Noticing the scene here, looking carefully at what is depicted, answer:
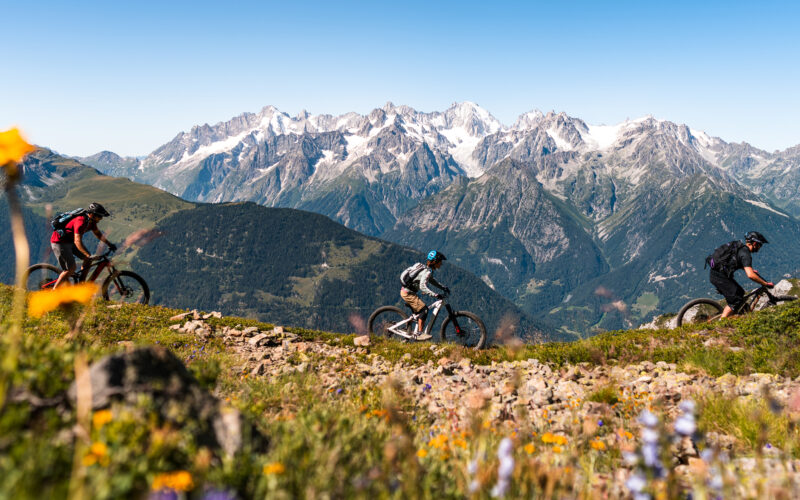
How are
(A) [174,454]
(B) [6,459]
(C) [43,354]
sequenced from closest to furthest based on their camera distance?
(B) [6,459] → (A) [174,454] → (C) [43,354]

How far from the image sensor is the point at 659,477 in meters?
2.89

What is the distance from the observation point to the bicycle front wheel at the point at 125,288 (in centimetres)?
1644

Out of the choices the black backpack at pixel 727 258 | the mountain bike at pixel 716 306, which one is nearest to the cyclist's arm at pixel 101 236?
the mountain bike at pixel 716 306

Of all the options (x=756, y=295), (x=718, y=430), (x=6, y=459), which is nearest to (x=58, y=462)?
(x=6, y=459)

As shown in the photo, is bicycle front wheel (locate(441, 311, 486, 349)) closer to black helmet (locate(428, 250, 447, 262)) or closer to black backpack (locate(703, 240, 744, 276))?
black helmet (locate(428, 250, 447, 262))

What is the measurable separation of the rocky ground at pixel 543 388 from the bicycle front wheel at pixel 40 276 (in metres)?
5.66

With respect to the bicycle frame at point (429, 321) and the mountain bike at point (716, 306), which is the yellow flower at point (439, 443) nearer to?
the bicycle frame at point (429, 321)

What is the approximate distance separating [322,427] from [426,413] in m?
3.09

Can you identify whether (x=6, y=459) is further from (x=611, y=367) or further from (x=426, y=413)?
(x=611, y=367)

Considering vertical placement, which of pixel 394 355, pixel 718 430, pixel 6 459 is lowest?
pixel 394 355

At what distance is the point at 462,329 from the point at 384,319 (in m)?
3.26

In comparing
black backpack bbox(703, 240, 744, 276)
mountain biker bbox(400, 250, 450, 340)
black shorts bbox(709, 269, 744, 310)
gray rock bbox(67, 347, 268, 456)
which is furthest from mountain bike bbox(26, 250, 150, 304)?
black shorts bbox(709, 269, 744, 310)

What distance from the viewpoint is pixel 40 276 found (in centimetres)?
1833

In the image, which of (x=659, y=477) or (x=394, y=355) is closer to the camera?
(x=659, y=477)
